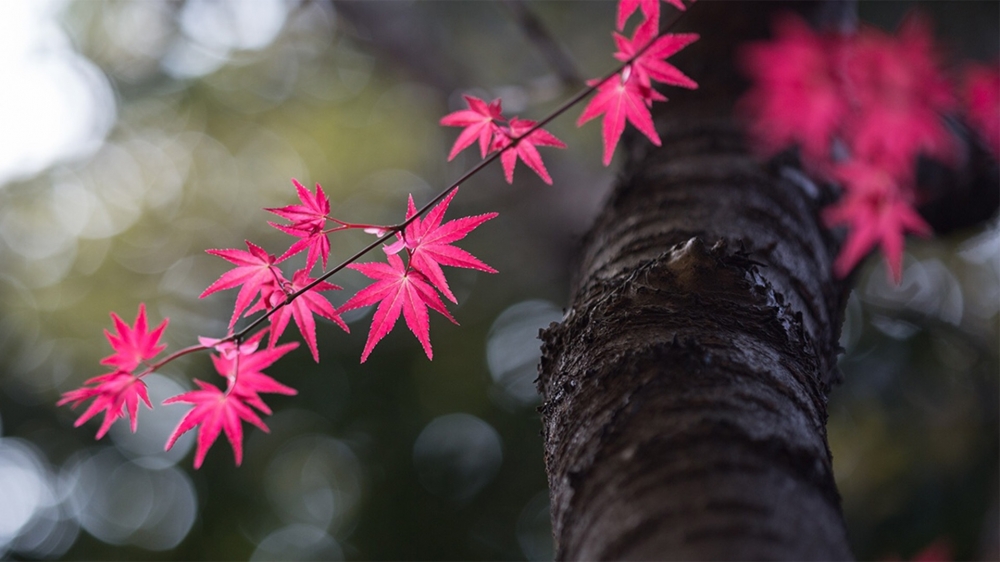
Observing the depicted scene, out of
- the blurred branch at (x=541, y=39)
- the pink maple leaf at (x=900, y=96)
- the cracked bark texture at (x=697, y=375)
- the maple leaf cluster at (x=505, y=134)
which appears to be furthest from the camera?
the blurred branch at (x=541, y=39)

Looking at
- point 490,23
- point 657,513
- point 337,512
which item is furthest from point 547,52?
point 490,23

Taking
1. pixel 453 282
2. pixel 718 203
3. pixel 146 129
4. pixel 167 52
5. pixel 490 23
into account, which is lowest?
pixel 718 203

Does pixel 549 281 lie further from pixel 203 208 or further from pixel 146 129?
pixel 146 129

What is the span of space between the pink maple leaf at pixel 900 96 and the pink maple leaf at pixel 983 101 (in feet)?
0.61

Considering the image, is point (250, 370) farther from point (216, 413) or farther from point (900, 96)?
point (900, 96)

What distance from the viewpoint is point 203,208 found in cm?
399

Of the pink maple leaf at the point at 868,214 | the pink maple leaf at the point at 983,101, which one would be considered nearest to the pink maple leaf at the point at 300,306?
the pink maple leaf at the point at 868,214

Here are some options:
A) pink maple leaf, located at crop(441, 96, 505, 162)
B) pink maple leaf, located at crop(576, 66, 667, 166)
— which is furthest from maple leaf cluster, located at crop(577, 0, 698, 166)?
pink maple leaf, located at crop(441, 96, 505, 162)

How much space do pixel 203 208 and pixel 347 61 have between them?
1383 mm

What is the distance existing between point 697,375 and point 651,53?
1.75 ft

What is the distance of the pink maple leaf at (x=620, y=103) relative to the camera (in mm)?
1011

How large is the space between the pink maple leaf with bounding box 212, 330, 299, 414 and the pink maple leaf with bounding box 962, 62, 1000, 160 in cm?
211

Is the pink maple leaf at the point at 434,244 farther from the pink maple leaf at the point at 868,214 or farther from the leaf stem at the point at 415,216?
the pink maple leaf at the point at 868,214

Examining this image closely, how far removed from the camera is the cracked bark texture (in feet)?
2.01
